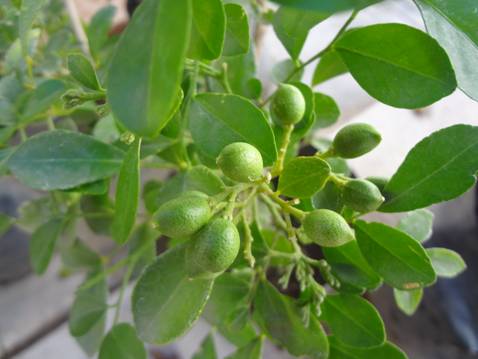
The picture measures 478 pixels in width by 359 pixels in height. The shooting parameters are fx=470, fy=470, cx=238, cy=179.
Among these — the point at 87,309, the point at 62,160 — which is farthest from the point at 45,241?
the point at 62,160

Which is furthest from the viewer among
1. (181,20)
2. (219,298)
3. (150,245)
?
(150,245)

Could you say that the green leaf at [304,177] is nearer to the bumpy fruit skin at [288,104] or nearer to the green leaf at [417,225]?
the bumpy fruit skin at [288,104]

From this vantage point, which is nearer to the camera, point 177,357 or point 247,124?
point 247,124

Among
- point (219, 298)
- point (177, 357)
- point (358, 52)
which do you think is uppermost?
point (358, 52)

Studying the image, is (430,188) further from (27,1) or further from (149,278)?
(27,1)

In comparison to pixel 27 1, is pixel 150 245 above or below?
below

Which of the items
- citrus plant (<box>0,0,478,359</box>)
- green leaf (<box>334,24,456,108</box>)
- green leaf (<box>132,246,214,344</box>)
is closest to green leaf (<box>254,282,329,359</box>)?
citrus plant (<box>0,0,478,359</box>)

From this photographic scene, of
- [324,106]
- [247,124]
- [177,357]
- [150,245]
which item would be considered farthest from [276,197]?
[177,357]
